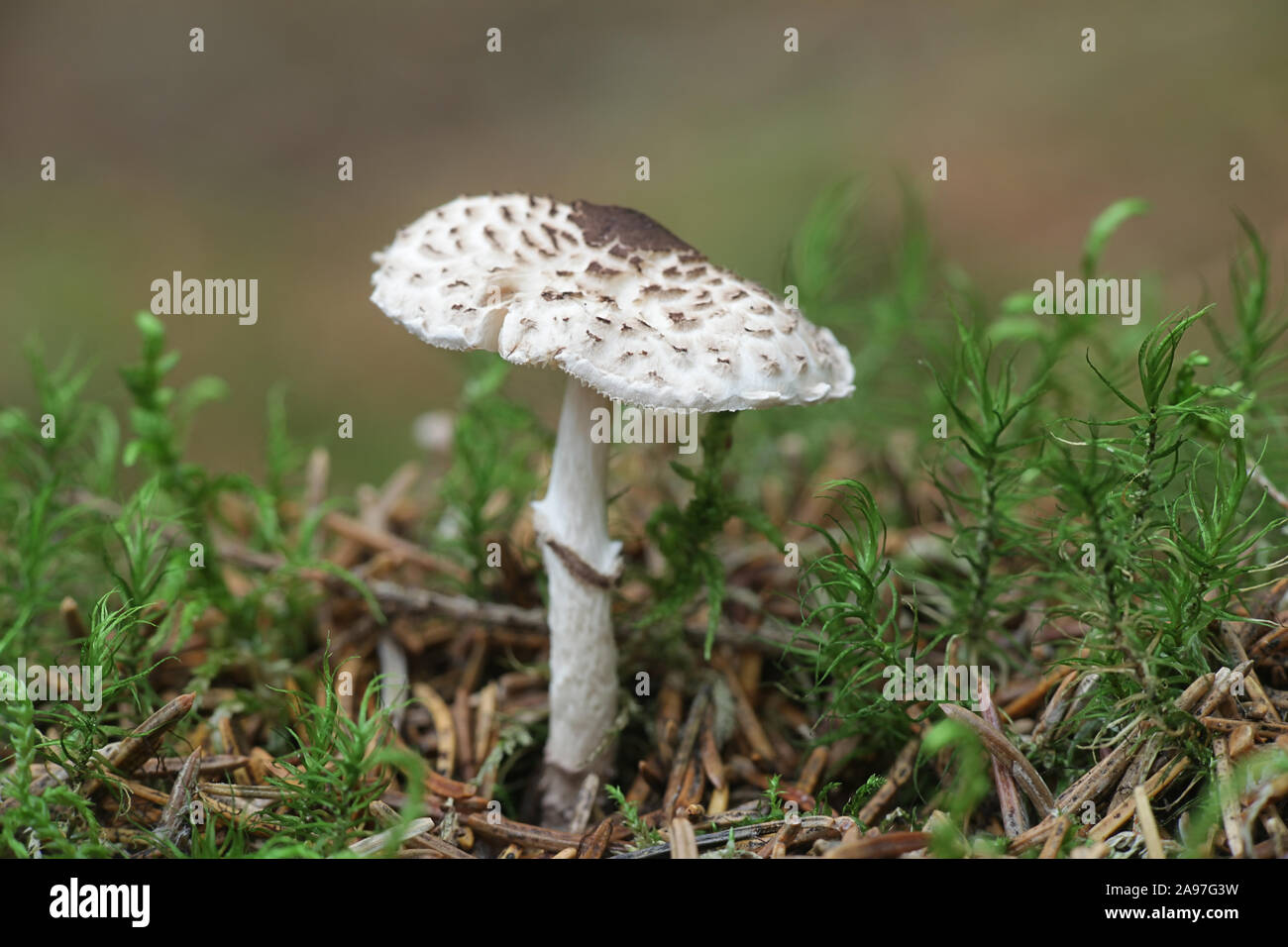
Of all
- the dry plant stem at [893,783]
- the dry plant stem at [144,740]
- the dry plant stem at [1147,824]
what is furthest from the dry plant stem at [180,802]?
the dry plant stem at [1147,824]

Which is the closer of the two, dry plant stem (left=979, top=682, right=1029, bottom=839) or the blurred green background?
dry plant stem (left=979, top=682, right=1029, bottom=839)

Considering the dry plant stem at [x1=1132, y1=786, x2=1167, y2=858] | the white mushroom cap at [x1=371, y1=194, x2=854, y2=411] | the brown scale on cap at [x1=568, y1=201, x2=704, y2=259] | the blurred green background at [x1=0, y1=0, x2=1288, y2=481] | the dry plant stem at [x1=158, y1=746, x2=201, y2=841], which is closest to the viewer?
the dry plant stem at [x1=1132, y1=786, x2=1167, y2=858]

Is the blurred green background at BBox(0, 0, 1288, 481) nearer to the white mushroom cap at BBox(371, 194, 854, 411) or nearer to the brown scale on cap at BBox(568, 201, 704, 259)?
the brown scale on cap at BBox(568, 201, 704, 259)

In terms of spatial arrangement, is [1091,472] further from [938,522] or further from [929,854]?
[938,522]

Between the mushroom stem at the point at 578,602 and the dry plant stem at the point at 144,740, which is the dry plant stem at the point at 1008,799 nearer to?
the mushroom stem at the point at 578,602

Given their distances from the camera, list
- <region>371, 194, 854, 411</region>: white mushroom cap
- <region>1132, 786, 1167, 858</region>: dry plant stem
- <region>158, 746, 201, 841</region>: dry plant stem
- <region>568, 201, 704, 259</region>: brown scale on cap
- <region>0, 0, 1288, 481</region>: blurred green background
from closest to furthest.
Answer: <region>1132, 786, 1167, 858</region>: dry plant stem
<region>371, 194, 854, 411</region>: white mushroom cap
<region>158, 746, 201, 841</region>: dry plant stem
<region>568, 201, 704, 259</region>: brown scale on cap
<region>0, 0, 1288, 481</region>: blurred green background

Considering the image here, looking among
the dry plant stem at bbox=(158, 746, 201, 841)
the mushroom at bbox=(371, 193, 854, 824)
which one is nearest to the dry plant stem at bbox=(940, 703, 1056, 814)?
the mushroom at bbox=(371, 193, 854, 824)

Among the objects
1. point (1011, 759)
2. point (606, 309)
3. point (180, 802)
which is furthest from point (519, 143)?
point (1011, 759)
